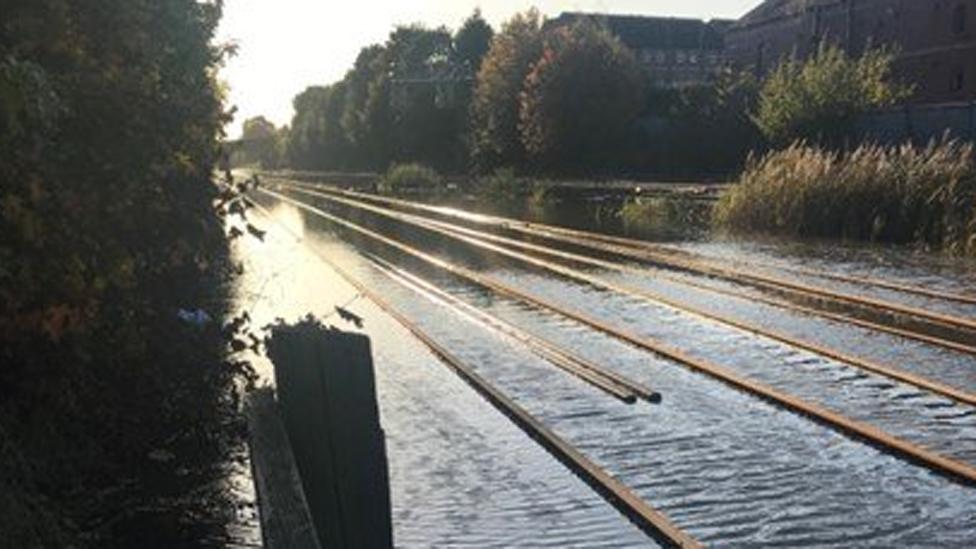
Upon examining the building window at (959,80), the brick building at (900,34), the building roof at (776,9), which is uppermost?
the building roof at (776,9)

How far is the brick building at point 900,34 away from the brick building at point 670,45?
3185 cm

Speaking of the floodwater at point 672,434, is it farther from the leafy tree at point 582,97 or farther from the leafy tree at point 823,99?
the leafy tree at point 582,97

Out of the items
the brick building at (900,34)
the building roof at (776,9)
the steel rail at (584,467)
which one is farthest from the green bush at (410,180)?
the steel rail at (584,467)

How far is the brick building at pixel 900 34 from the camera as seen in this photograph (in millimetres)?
55031

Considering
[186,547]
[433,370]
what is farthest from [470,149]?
[186,547]

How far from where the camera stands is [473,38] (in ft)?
346

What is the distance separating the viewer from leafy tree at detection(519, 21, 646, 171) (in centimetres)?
6050

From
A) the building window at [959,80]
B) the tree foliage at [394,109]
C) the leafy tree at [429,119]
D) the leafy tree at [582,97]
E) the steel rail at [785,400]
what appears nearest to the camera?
the steel rail at [785,400]

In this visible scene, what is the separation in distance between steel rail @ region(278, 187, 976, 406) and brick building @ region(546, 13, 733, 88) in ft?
242

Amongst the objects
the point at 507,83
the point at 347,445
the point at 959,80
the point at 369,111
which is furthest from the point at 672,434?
the point at 369,111

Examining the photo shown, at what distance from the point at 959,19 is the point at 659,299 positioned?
45.6m

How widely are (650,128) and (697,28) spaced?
177ft

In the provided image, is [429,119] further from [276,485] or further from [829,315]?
[276,485]

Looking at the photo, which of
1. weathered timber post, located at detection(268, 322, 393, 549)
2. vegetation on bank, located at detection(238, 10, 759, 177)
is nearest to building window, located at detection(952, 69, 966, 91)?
vegetation on bank, located at detection(238, 10, 759, 177)
